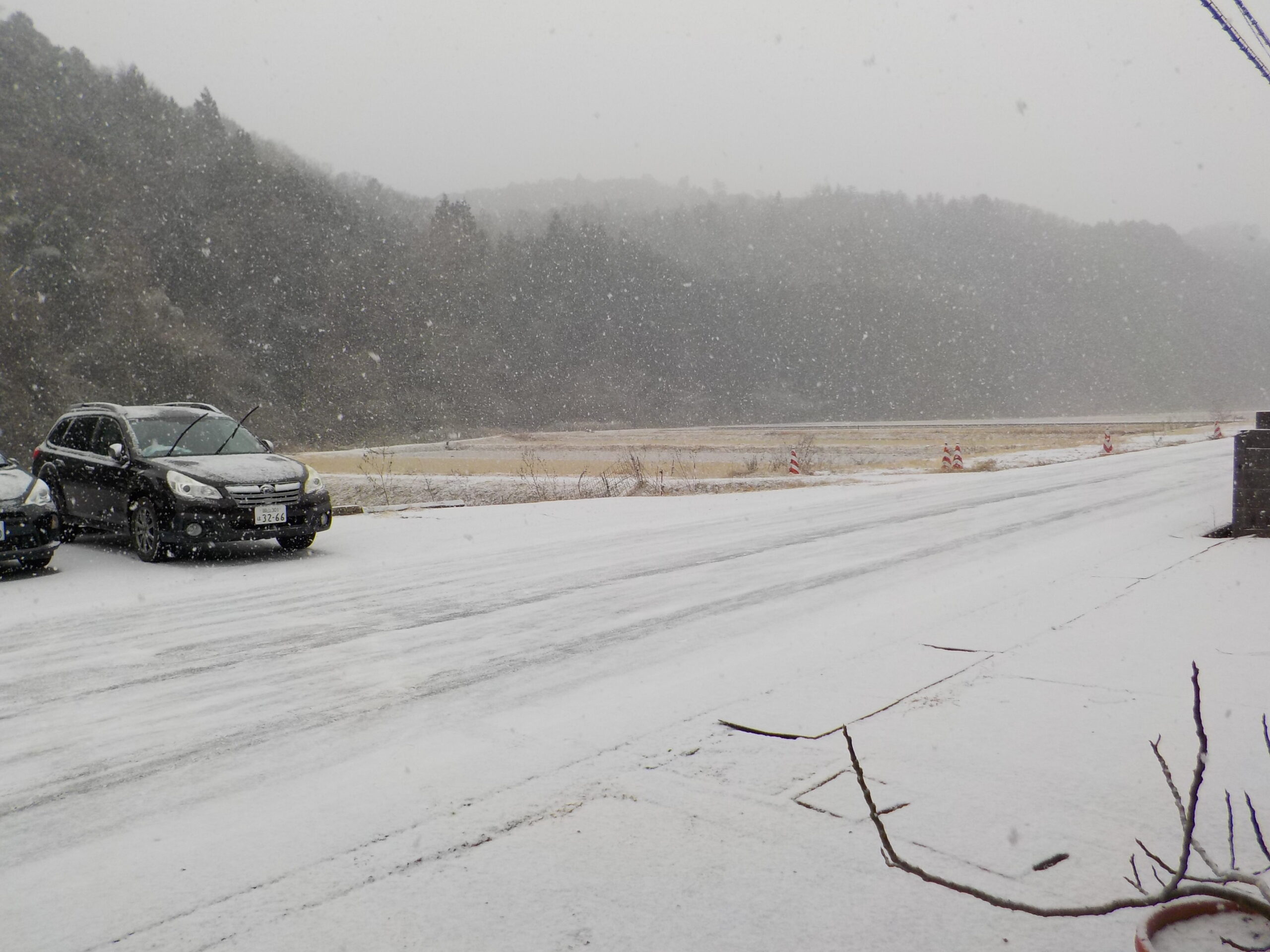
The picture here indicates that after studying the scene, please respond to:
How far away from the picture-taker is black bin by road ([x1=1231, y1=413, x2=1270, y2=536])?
10.7m

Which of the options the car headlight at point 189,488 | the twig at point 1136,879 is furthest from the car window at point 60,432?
the twig at point 1136,879

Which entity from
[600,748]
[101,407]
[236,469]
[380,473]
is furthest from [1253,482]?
[380,473]

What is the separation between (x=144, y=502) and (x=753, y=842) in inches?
373

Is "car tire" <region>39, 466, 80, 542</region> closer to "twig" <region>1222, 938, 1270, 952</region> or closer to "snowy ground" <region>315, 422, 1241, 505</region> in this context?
"snowy ground" <region>315, 422, 1241, 505</region>

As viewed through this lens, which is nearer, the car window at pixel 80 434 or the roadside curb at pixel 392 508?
the car window at pixel 80 434

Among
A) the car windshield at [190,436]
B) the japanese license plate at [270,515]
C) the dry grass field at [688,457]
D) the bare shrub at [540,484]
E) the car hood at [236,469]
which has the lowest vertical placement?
the dry grass field at [688,457]

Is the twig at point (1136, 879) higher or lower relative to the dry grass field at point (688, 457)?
higher

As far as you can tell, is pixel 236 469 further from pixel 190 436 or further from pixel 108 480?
pixel 108 480

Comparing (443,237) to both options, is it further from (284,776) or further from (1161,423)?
(284,776)

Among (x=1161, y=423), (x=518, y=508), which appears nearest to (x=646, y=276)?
(x=1161, y=423)

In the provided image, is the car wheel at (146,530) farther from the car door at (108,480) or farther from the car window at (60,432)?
the car window at (60,432)

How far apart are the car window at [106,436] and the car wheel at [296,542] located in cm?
224

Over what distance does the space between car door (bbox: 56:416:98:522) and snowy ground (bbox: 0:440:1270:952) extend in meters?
2.63

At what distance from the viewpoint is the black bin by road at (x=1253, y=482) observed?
1073cm
